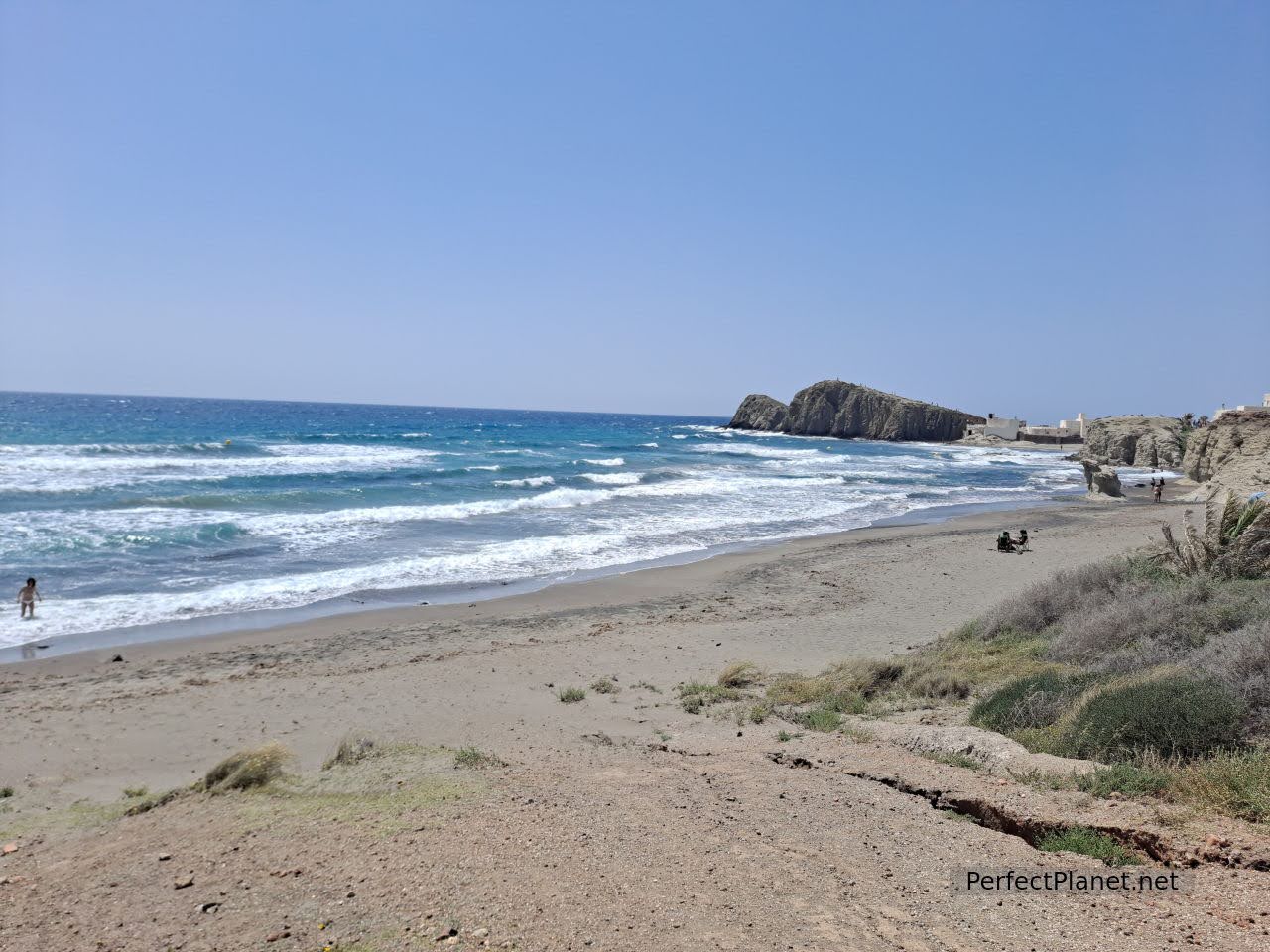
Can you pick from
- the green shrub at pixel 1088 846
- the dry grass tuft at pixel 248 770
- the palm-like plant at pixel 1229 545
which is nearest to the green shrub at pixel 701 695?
the dry grass tuft at pixel 248 770

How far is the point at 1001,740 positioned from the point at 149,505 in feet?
87.0

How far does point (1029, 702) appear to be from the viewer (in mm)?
7094

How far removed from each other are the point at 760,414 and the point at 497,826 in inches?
4297

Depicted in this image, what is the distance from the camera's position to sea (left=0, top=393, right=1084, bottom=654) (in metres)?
15.6

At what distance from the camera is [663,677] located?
10570 millimetres

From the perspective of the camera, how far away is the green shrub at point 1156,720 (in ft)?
18.6

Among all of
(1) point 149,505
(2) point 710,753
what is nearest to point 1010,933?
(2) point 710,753

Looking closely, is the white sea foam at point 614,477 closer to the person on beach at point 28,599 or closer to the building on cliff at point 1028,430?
the person on beach at point 28,599

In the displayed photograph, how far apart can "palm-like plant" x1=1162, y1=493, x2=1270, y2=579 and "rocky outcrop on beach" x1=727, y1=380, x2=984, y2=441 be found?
281ft

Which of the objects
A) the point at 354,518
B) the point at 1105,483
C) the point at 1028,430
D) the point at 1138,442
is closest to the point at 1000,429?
the point at 1028,430

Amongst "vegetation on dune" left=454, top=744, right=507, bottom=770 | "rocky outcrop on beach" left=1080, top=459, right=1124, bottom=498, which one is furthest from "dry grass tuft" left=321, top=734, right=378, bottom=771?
"rocky outcrop on beach" left=1080, top=459, right=1124, bottom=498

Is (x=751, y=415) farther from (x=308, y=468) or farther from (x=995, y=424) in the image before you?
(x=308, y=468)

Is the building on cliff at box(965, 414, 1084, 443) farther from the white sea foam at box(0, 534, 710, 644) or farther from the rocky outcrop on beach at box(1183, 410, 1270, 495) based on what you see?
the white sea foam at box(0, 534, 710, 644)

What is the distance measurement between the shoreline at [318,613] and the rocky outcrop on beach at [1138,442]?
48625 mm
